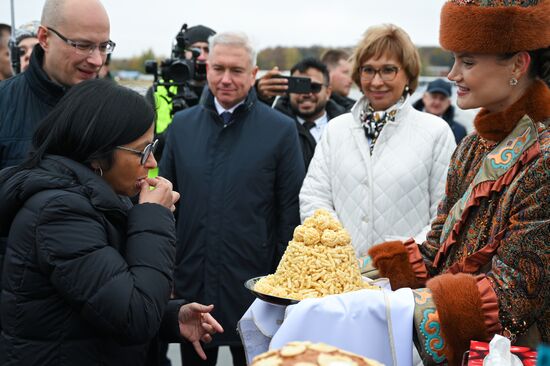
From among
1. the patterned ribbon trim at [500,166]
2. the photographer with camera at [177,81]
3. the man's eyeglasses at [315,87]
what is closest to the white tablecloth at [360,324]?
the patterned ribbon trim at [500,166]

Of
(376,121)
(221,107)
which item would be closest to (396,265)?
(376,121)

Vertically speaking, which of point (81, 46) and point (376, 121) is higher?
point (81, 46)

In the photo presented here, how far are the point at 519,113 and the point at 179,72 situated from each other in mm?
3267

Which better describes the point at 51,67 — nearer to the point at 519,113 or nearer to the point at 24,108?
the point at 24,108

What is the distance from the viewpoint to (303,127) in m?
5.57

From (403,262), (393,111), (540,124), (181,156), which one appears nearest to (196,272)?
(181,156)

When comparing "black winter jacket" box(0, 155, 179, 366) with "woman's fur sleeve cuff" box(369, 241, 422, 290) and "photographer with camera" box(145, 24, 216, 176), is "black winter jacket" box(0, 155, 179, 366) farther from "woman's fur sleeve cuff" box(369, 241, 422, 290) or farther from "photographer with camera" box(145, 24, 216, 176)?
"photographer with camera" box(145, 24, 216, 176)

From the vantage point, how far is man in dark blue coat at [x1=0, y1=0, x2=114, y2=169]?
10.2 ft

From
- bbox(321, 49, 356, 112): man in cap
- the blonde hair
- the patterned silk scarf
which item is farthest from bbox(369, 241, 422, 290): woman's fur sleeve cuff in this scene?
bbox(321, 49, 356, 112): man in cap

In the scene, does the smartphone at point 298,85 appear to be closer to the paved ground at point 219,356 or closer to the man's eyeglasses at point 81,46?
the paved ground at point 219,356

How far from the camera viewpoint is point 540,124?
7.12 feet

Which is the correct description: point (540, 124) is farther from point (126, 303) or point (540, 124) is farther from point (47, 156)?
point (47, 156)

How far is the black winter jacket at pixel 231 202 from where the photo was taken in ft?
13.3

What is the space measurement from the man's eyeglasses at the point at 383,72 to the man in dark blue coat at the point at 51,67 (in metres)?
1.50
